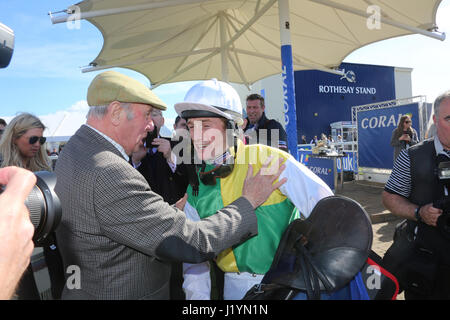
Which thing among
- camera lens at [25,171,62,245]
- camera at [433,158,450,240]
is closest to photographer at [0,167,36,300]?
camera lens at [25,171,62,245]

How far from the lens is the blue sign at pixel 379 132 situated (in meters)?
8.71

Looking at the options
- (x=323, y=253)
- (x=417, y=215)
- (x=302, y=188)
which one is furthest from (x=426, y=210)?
(x=323, y=253)

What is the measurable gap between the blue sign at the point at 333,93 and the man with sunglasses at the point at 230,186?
26.2 metres

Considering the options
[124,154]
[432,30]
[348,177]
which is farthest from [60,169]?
[348,177]

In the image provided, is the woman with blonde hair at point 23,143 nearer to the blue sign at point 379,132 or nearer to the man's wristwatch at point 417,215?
the man's wristwatch at point 417,215

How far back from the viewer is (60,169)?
127cm

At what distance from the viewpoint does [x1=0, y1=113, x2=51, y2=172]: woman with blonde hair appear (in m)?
2.66

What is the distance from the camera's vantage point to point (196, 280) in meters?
1.61

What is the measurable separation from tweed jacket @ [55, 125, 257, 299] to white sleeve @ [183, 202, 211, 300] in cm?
26

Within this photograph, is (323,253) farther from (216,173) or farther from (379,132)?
(379,132)
